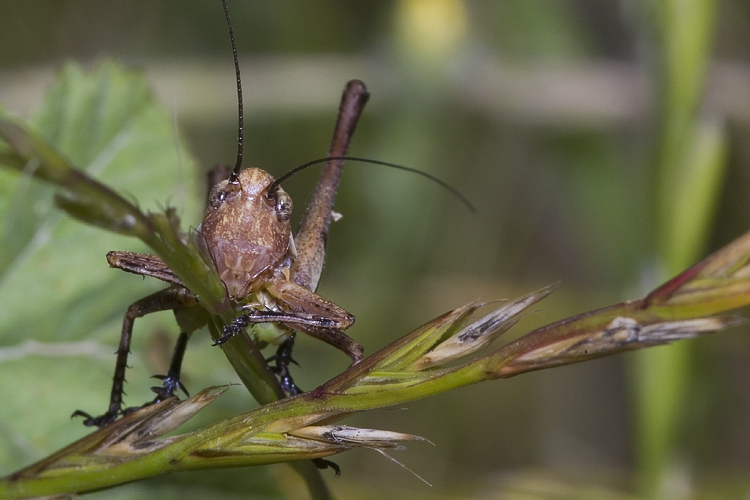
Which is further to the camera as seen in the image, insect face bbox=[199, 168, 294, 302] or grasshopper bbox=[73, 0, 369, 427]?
insect face bbox=[199, 168, 294, 302]

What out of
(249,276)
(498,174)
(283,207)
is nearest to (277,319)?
(249,276)

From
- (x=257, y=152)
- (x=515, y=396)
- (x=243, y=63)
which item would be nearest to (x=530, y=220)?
(x=515, y=396)

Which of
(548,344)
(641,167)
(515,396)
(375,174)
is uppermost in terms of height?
(375,174)

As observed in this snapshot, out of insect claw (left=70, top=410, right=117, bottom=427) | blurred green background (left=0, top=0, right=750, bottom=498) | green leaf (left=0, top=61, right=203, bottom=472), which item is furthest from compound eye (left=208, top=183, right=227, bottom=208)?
insect claw (left=70, top=410, right=117, bottom=427)

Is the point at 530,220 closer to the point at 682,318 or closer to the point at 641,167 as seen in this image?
the point at 641,167

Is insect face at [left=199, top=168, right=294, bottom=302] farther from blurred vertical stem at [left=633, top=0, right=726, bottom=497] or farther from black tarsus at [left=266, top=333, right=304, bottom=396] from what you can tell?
blurred vertical stem at [left=633, top=0, right=726, bottom=497]
